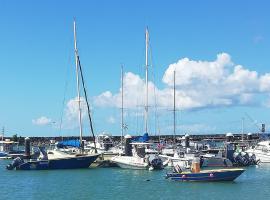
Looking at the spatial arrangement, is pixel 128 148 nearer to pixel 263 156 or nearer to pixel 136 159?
pixel 136 159

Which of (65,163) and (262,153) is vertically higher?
(262,153)

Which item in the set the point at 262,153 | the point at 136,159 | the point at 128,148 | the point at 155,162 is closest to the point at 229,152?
the point at 262,153

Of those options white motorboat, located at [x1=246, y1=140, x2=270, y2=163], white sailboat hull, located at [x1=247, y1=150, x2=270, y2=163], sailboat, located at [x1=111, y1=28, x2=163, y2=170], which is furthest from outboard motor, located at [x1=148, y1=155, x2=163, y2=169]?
white sailboat hull, located at [x1=247, y1=150, x2=270, y2=163]

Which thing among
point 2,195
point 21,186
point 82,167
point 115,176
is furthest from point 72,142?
point 2,195

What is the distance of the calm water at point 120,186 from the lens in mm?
46094

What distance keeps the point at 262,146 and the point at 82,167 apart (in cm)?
2767

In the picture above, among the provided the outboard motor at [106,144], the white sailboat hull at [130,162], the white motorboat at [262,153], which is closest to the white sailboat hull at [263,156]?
the white motorboat at [262,153]

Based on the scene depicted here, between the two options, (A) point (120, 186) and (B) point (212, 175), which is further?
(A) point (120, 186)

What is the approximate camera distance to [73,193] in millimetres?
48312

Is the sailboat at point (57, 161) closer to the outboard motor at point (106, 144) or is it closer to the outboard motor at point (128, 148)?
the outboard motor at point (128, 148)

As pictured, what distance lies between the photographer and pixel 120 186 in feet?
174

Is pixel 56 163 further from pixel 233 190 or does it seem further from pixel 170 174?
pixel 233 190

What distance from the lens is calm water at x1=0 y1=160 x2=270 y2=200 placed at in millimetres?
46094

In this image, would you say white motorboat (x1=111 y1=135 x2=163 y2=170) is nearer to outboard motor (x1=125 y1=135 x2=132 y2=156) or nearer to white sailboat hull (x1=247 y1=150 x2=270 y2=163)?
outboard motor (x1=125 y1=135 x2=132 y2=156)
